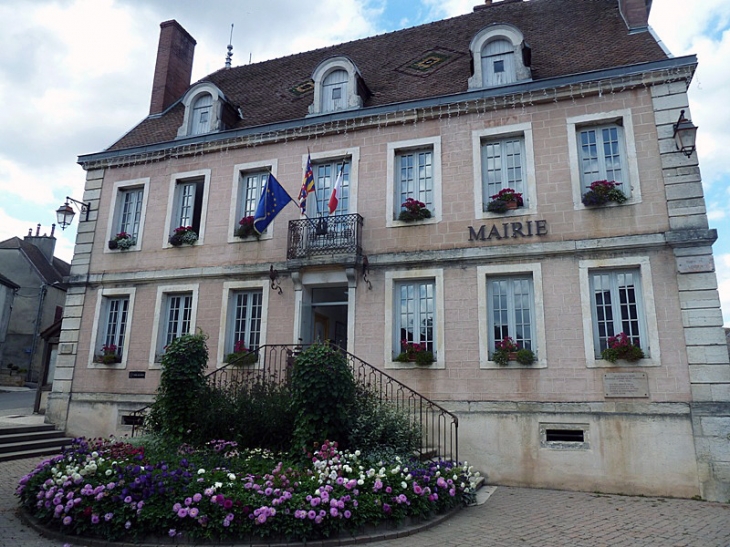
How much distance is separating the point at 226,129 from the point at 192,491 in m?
9.38

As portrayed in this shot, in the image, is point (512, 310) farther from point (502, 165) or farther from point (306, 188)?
point (306, 188)

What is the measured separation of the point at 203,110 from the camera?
523 inches

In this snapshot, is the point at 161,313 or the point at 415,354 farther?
the point at 161,313

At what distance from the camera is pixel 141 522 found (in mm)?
5469

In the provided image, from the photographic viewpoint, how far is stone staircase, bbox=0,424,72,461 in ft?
32.7

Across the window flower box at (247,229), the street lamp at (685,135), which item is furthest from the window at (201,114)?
the street lamp at (685,135)

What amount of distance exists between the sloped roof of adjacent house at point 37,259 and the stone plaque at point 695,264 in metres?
30.0

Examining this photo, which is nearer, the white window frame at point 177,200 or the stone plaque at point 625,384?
the stone plaque at point 625,384

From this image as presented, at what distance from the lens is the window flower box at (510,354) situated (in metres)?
9.15

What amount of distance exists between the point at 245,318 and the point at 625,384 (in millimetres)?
7548

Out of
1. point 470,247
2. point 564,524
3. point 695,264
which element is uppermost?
point 470,247

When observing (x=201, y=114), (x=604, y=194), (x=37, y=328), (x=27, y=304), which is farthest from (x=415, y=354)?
(x=27, y=304)

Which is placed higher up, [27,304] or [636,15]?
[636,15]

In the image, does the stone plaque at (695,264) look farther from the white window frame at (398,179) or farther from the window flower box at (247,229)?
the window flower box at (247,229)
